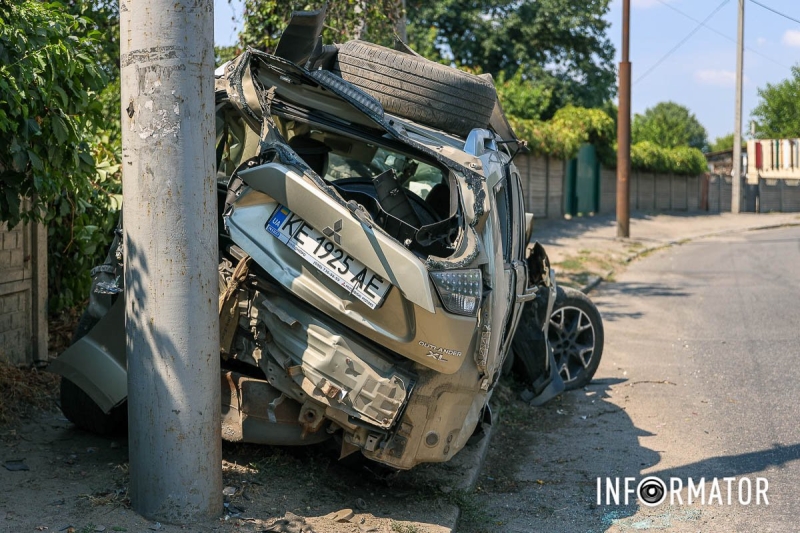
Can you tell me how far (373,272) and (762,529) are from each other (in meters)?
2.57

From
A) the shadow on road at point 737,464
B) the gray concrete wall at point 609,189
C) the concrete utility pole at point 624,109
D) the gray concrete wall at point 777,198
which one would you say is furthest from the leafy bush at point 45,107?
the gray concrete wall at point 777,198

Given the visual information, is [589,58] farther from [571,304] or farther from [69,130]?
[69,130]

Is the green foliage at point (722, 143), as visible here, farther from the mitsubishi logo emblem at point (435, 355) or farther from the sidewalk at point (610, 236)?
the mitsubishi logo emblem at point (435, 355)

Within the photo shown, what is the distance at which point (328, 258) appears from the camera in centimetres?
396

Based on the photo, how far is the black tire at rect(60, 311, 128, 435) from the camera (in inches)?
200

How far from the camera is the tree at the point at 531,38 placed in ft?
110

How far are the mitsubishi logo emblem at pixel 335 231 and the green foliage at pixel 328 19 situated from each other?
6.29m

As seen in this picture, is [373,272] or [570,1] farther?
[570,1]

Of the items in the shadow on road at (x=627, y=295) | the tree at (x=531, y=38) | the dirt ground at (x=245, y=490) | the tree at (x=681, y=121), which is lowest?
the dirt ground at (x=245, y=490)

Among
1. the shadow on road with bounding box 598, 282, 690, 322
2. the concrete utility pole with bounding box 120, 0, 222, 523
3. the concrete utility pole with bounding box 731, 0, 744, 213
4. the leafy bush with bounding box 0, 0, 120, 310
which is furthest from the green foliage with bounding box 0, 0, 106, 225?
the concrete utility pole with bounding box 731, 0, 744, 213

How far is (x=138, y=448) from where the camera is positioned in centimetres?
379

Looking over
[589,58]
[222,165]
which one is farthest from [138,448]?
[589,58]

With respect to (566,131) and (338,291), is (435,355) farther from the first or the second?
(566,131)

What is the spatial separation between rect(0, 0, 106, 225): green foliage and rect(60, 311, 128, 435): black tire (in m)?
0.94
